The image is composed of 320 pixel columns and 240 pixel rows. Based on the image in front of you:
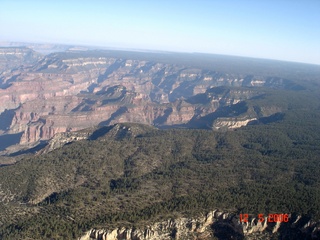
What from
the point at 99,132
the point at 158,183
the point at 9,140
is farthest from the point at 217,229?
the point at 9,140

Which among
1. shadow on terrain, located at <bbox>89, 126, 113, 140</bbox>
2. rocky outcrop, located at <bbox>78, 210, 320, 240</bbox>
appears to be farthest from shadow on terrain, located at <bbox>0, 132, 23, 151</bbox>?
rocky outcrop, located at <bbox>78, 210, 320, 240</bbox>

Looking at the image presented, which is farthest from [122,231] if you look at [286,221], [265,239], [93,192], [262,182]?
[262,182]

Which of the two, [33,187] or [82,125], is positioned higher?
[33,187]

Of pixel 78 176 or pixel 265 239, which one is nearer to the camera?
pixel 265 239

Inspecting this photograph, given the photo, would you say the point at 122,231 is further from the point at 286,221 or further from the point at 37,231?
the point at 286,221
